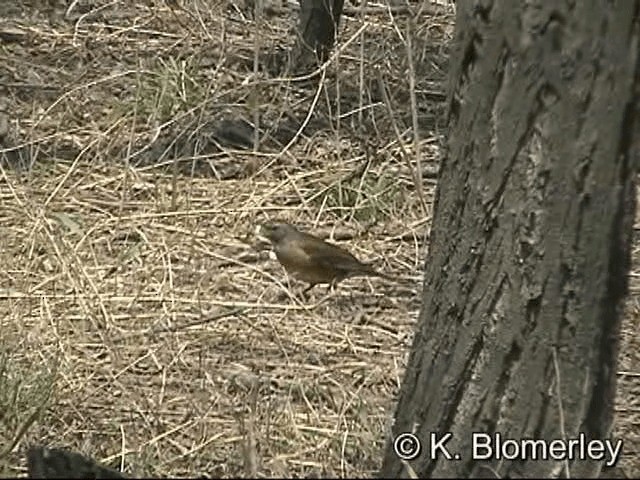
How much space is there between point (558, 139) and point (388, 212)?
313cm

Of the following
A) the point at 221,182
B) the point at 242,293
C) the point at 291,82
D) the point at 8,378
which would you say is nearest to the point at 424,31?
the point at 291,82

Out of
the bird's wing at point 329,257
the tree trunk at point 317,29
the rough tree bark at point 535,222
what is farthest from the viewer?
the tree trunk at point 317,29

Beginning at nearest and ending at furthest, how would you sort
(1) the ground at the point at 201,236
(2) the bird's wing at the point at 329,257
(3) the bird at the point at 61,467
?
(3) the bird at the point at 61,467
(1) the ground at the point at 201,236
(2) the bird's wing at the point at 329,257

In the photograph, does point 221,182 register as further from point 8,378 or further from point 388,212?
point 8,378

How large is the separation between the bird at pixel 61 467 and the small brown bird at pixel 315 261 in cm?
265

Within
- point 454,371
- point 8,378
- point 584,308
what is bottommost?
point 8,378

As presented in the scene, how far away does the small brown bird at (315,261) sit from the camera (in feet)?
16.4

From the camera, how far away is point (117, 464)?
395 cm

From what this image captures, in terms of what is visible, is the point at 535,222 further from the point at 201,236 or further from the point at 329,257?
the point at 201,236

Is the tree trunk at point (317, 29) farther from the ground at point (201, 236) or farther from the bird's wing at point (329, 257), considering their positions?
the bird's wing at point (329, 257)

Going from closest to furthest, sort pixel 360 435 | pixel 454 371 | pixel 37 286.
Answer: pixel 454 371 < pixel 360 435 < pixel 37 286

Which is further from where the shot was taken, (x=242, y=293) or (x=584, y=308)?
(x=242, y=293)
